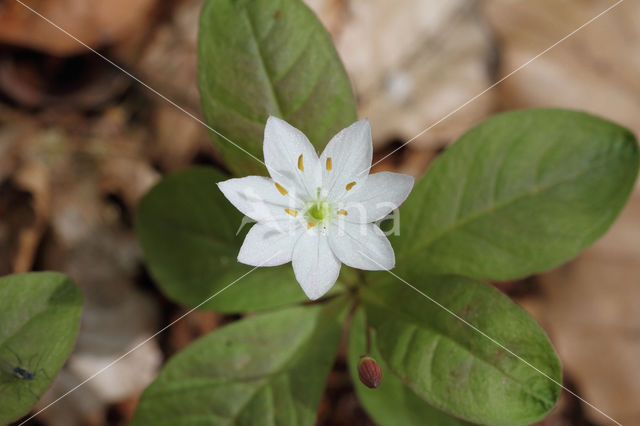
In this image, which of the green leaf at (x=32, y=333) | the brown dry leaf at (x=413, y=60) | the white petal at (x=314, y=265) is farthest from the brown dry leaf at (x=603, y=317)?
the green leaf at (x=32, y=333)

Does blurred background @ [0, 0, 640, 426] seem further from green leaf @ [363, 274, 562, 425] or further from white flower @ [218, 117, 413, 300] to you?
white flower @ [218, 117, 413, 300]

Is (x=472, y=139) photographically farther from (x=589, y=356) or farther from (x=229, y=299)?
(x=589, y=356)

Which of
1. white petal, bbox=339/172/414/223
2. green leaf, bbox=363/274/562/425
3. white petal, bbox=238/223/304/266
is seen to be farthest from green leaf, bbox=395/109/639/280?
white petal, bbox=238/223/304/266

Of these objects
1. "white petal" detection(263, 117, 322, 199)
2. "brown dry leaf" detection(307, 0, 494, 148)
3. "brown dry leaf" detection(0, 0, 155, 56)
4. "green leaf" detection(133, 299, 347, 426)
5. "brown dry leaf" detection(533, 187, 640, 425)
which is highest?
"brown dry leaf" detection(0, 0, 155, 56)

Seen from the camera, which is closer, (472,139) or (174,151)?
(472,139)

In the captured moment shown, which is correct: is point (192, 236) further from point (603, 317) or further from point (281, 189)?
point (603, 317)

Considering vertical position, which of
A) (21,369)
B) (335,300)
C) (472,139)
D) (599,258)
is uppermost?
(21,369)

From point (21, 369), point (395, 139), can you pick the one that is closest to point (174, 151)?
point (395, 139)

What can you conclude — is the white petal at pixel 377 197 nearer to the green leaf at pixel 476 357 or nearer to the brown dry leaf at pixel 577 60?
the green leaf at pixel 476 357
